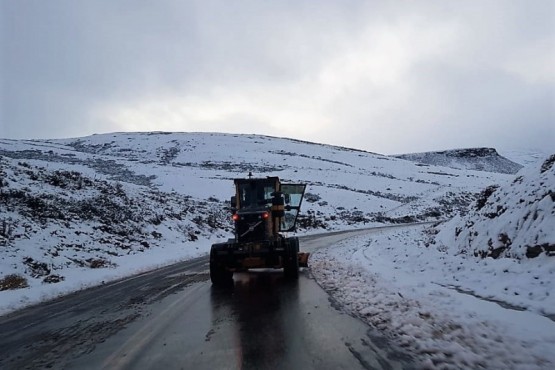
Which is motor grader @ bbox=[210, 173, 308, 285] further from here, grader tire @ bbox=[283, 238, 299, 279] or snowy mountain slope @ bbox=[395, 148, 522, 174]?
snowy mountain slope @ bbox=[395, 148, 522, 174]

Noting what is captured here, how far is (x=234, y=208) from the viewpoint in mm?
13023

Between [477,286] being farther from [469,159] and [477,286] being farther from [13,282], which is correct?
[469,159]

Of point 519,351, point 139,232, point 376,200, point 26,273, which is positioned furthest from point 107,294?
point 376,200

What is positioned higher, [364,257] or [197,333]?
[197,333]

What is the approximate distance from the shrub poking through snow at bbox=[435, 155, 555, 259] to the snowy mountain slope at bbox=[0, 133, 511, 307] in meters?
11.4

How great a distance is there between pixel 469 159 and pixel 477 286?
137m

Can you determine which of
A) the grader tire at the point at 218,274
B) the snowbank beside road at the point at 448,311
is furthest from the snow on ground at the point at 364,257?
the grader tire at the point at 218,274

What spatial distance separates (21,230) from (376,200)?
4697cm

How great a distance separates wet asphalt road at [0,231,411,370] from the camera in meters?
4.93

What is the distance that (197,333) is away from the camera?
626 centimetres

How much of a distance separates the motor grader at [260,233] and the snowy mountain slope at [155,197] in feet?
15.8

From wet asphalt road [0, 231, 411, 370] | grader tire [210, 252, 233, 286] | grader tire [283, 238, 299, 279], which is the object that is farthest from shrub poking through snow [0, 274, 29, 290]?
grader tire [283, 238, 299, 279]

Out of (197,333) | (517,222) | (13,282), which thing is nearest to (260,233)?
(197,333)

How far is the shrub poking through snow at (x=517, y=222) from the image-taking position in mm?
8969
